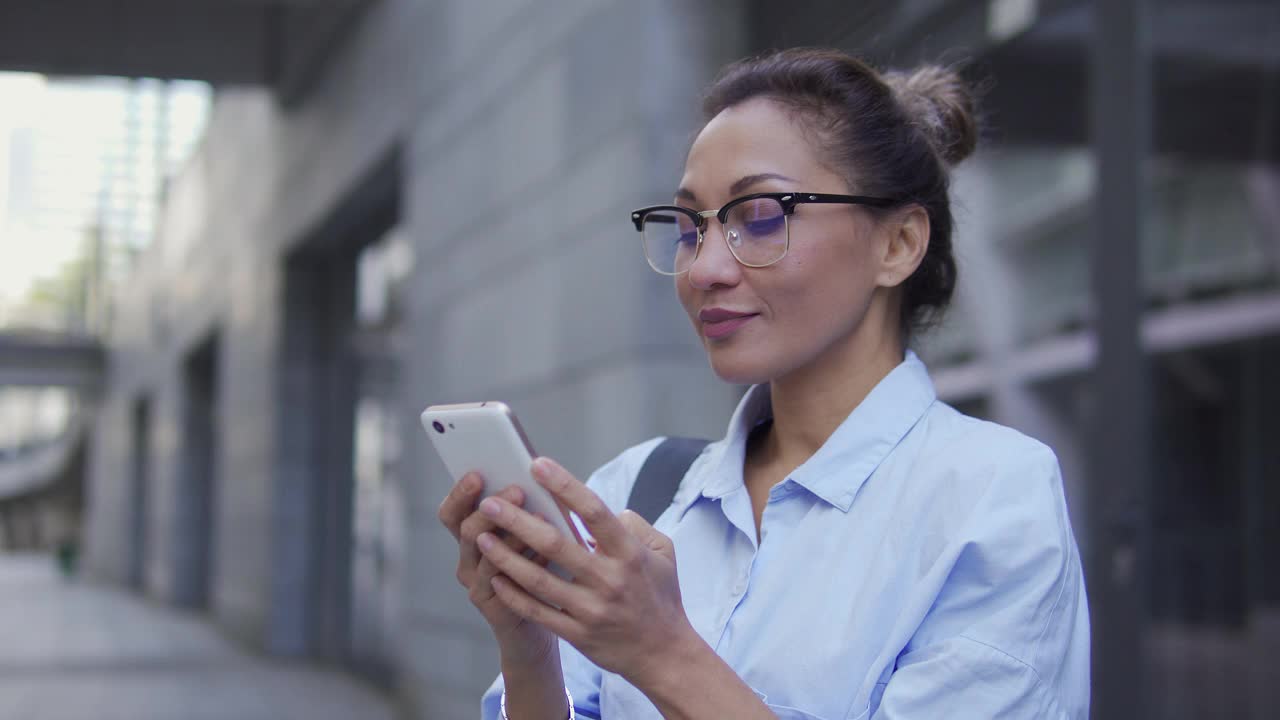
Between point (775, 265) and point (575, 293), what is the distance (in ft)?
11.4

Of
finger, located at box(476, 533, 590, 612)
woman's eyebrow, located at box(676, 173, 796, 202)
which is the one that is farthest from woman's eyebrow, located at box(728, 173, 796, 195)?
finger, located at box(476, 533, 590, 612)

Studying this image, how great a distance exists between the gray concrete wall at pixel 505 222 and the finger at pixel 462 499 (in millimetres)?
911

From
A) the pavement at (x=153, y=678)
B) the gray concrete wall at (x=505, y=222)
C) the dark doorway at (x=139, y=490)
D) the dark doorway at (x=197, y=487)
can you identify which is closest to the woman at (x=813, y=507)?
the gray concrete wall at (x=505, y=222)

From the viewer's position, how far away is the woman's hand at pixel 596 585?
4.02 feet

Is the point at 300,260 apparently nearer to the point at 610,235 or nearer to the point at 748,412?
the point at 610,235

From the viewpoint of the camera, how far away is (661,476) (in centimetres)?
172

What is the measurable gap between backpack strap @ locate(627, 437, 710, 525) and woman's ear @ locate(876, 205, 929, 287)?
1.16 feet

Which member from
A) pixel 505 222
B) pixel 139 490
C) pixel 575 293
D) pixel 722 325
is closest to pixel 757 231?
pixel 722 325

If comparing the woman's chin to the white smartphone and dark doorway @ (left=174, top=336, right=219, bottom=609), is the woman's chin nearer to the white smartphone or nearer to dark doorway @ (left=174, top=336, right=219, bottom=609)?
the white smartphone

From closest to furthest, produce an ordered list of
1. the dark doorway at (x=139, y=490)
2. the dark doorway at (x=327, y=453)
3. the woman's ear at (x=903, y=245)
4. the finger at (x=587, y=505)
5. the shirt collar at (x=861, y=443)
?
→ the finger at (x=587, y=505), the shirt collar at (x=861, y=443), the woman's ear at (x=903, y=245), the dark doorway at (x=327, y=453), the dark doorway at (x=139, y=490)

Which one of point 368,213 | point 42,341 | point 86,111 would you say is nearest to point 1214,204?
point 368,213

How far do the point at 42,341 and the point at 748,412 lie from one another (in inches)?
1099

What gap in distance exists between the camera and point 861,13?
4.06m

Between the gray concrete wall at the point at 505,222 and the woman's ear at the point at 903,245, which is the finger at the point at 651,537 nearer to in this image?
the woman's ear at the point at 903,245
